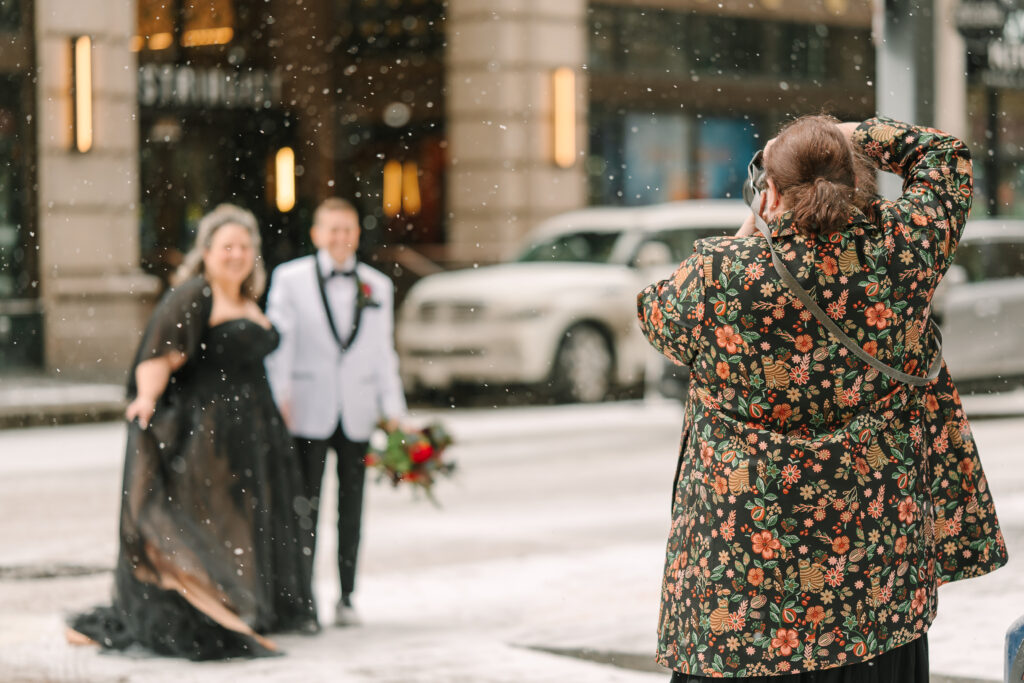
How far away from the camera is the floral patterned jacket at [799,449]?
3162 millimetres

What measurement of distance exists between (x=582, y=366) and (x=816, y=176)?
1106 cm

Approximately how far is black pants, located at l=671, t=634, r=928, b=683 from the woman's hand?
121 inches

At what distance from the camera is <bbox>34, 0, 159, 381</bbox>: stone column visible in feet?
50.6

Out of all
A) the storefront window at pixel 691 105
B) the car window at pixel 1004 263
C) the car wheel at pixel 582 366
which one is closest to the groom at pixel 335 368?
the car wheel at pixel 582 366

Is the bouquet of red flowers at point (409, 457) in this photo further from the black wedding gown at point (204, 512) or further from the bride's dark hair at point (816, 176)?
the bride's dark hair at point (816, 176)

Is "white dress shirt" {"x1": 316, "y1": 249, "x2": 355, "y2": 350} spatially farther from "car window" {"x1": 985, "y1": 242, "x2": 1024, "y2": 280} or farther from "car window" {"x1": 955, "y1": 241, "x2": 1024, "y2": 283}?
"car window" {"x1": 985, "y1": 242, "x2": 1024, "y2": 280}

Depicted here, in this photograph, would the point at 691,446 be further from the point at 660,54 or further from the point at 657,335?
the point at 660,54

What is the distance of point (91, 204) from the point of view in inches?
629

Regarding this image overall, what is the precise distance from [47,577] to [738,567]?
496cm

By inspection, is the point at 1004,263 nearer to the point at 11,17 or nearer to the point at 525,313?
the point at 525,313

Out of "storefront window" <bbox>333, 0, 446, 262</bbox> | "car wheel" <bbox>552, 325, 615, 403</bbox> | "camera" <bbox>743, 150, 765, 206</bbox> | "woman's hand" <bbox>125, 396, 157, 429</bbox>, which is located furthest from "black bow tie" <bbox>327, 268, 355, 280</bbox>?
"storefront window" <bbox>333, 0, 446, 262</bbox>

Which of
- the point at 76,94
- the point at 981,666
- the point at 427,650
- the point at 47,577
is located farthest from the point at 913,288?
the point at 76,94

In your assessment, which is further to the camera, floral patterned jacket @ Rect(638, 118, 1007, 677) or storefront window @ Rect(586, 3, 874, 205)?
storefront window @ Rect(586, 3, 874, 205)

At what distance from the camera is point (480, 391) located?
14.7 m
